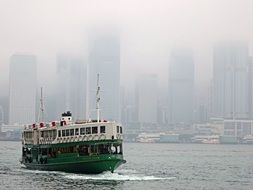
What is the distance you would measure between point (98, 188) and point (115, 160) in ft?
27.0

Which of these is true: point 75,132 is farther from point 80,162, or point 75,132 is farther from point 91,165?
point 91,165

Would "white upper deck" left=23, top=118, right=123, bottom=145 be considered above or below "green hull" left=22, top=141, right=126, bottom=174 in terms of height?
above

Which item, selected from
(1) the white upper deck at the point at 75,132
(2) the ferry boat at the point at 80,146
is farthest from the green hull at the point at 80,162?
(1) the white upper deck at the point at 75,132

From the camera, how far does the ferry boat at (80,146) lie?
210 feet

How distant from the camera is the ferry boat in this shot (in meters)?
64.1

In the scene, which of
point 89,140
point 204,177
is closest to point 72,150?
point 89,140

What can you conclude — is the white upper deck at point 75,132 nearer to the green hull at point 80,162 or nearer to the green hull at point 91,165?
the green hull at point 80,162

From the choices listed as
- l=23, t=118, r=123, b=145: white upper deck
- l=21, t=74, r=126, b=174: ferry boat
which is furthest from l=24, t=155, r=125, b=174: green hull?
l=23, t=118, r=123, b=145: white upper deck

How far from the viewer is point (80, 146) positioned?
65750 mm

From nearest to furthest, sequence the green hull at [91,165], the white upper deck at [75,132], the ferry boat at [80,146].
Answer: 1. the green hull at [91,165]
2. the ferry boat at [80,146]
3. the white upper deck at [75,132]

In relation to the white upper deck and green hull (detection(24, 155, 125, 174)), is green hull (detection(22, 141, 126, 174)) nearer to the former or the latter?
green hull (detection(24, 155, 125, 174))

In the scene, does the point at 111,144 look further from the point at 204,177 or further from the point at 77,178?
the point at 204,177

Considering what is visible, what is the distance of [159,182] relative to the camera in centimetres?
6406

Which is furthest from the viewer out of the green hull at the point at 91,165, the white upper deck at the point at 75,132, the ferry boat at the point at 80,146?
the white upper deck at the point at 75,132
